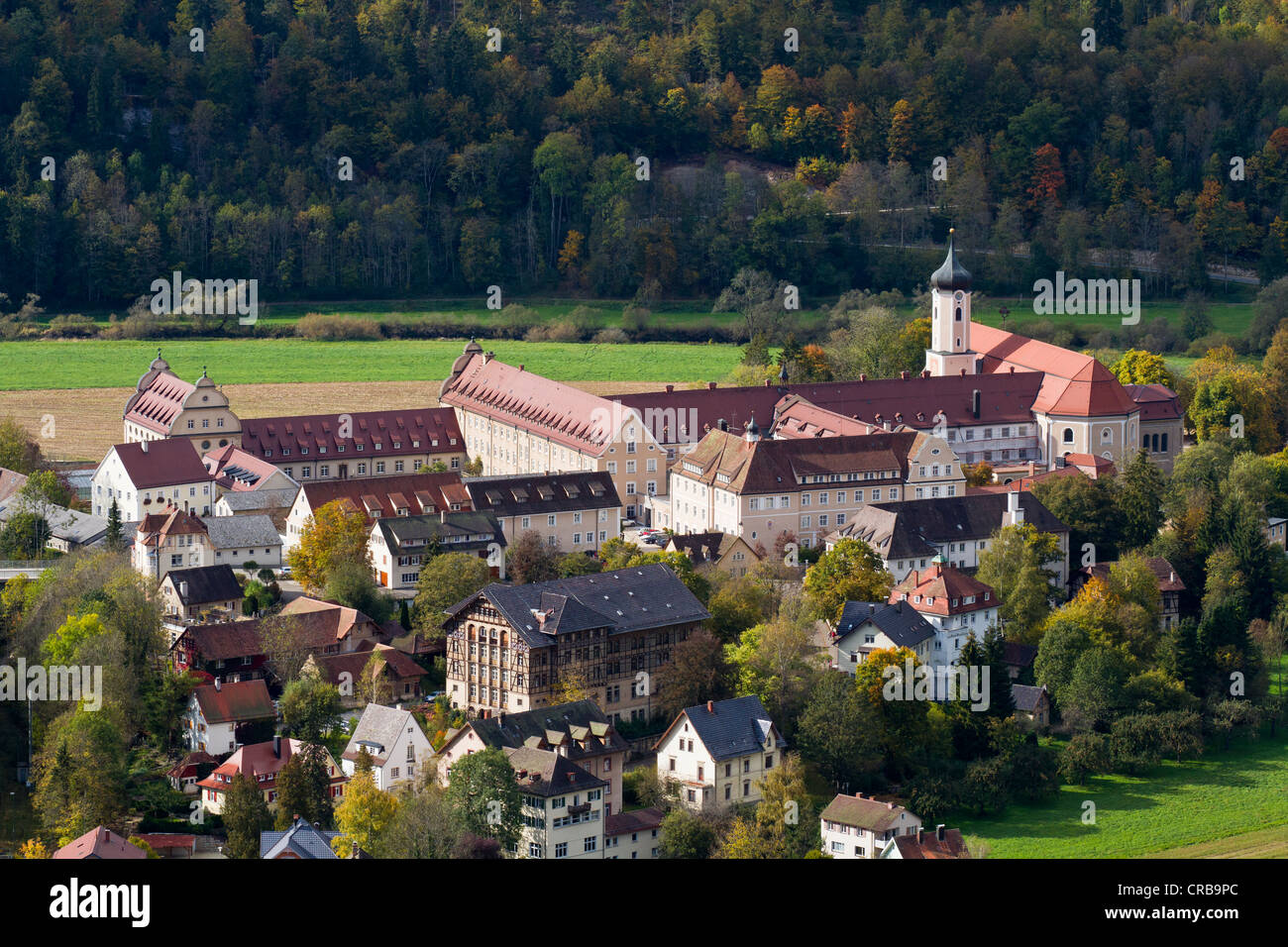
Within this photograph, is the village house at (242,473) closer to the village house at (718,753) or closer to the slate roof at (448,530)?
the slate roof at (448,530)

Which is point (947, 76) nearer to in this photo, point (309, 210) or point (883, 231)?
point (883, 231)

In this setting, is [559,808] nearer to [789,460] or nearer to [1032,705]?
[1032,705]

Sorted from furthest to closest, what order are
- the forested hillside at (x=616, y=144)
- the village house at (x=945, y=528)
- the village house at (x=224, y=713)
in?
the forested hillside at (x=616, y=144), the village house at (x=945, y=528), the village house at (x=224, y=713)

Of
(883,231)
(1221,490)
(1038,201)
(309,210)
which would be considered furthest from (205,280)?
(1221,490)

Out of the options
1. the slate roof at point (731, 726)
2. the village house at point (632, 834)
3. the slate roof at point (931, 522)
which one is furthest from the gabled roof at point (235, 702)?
the slate roof at point (931, 522)

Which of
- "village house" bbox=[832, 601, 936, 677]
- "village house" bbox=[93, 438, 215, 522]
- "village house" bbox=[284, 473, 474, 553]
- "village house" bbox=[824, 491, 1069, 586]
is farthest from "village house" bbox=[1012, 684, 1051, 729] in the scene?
"village house" bbox=[93, 438, 215, 522]

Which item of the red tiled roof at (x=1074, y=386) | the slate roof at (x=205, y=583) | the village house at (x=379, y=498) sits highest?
the red tiled roof at (x=1074, y=386)

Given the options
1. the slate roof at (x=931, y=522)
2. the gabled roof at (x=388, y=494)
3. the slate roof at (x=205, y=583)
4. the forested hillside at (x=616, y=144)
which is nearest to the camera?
the slate roof at (x=205, y=583)

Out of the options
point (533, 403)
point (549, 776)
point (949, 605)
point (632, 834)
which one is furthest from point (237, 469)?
point (632, 834)
